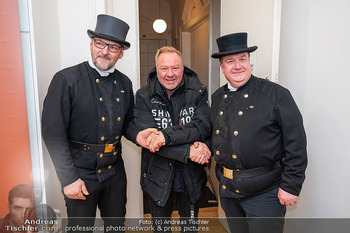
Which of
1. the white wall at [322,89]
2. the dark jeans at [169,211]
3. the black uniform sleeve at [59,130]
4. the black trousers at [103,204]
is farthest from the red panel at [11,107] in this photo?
the white wall at [322,89]

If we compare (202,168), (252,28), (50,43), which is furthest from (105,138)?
(252,28)

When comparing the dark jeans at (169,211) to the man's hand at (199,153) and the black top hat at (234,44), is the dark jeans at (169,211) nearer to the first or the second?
the man's hand at (199,153)

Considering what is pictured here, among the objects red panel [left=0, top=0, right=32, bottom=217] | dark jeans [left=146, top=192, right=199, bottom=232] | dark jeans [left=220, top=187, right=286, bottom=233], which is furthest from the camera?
dark jeans [left=146, top=192, right=199, bottom=232]

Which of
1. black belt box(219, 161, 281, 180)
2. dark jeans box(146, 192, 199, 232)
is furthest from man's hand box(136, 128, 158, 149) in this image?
black belt box(219, 161, 281, 180)

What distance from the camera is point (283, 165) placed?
159cm

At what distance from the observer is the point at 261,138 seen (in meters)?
1.54

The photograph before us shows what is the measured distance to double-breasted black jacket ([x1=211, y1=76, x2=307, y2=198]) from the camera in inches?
58.0

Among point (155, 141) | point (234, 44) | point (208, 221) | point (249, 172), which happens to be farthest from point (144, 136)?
point (208, 221)

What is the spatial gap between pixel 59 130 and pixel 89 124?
20 centimetres

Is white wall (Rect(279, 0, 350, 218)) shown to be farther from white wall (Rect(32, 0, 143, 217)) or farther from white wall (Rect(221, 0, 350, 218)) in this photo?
white wall (Rect(32, 0, 143, 217))

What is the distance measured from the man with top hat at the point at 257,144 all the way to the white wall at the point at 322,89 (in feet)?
1.26

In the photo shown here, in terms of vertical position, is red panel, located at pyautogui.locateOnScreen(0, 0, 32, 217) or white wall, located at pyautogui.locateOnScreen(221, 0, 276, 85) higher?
white wall, located at pyautogui.locateOnScreen(221, 0, 276, 85)

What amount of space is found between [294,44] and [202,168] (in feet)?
4.05

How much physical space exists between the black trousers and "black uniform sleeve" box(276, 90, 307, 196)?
115 cm
